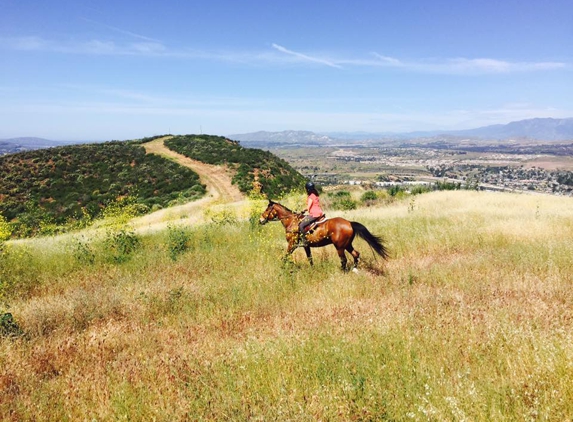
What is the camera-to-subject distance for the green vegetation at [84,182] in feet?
122

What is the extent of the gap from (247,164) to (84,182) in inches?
877

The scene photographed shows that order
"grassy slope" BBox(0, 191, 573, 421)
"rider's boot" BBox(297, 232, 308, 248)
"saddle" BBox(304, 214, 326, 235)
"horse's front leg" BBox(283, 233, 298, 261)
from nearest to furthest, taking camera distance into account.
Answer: "grassy slope" BBox(0, 191, 573, 421), "saddle" BBox(304, 214, 326, 235), "rider's boot" BBox(297, 232, 308, 248), "horse's front leg" BBox(283, 233, 298, 261)

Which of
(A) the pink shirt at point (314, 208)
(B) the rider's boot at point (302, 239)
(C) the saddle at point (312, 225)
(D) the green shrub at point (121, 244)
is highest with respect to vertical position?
(A) the pink shirt at point (314, 208)

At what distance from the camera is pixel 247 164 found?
48.2 meters

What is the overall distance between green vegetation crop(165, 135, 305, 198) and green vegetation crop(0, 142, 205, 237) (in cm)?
544

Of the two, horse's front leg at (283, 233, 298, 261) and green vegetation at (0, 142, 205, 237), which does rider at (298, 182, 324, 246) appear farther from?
green vegetation at (0, 142, 205, 237)

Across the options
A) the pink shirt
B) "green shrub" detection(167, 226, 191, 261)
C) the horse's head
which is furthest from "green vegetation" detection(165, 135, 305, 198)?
the pink shirt

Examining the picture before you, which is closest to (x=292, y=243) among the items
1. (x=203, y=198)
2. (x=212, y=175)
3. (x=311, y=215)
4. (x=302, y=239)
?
(x=302, y=239)

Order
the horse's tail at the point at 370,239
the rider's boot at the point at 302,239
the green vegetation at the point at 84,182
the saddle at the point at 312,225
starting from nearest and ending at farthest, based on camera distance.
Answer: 1. the horse's tail at the point at 370,239
2. the saddle at the point at 312,225
3. the rider's boot at the point at 302,239
4. the green vegetation at the point at 84,182

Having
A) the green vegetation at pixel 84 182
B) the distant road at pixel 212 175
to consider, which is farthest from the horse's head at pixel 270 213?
the green vegetation at pixel 84 182

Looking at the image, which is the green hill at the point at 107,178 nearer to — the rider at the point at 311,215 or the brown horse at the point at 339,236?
the brown horse at the point at 339,236

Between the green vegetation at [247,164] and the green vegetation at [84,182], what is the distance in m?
5.44

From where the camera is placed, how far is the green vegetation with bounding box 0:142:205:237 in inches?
1460

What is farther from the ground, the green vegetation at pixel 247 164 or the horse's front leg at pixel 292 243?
the green vegetation at pixel 247 164
